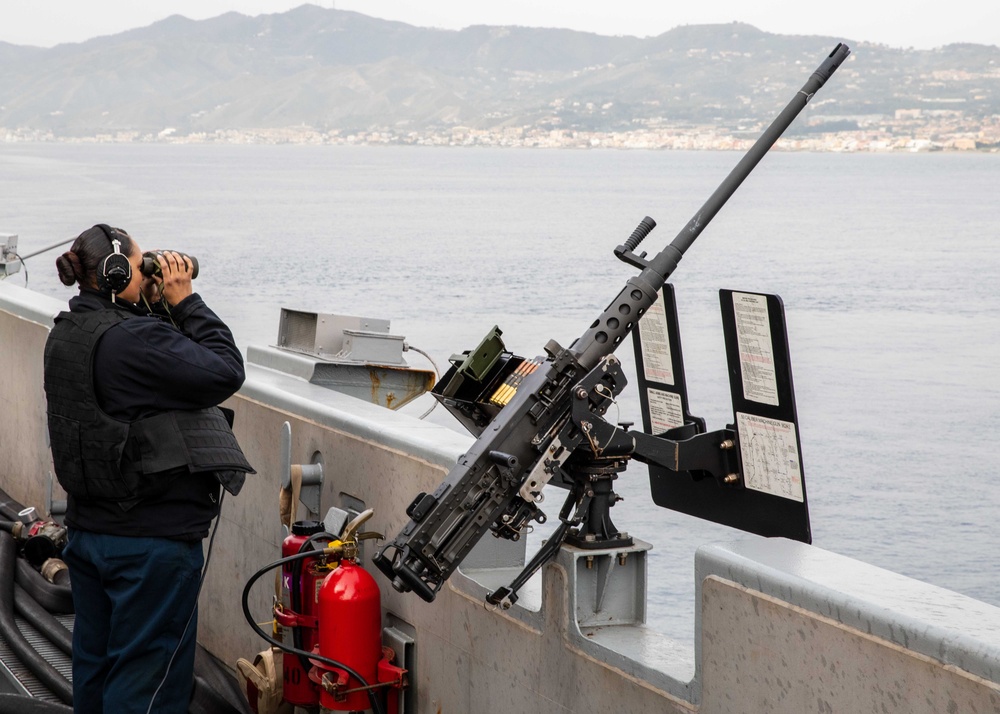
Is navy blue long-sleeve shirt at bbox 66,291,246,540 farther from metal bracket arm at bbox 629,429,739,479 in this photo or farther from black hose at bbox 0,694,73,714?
metal bracket arm at bbox 629,429,739,479

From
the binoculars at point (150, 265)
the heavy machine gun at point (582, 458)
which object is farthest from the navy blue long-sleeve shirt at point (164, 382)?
the heavy machine gun at point (582, 458)

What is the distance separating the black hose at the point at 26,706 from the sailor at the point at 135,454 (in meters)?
0.41

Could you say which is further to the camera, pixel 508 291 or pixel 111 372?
pixel 508 291

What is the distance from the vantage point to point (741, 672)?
8.54 feet

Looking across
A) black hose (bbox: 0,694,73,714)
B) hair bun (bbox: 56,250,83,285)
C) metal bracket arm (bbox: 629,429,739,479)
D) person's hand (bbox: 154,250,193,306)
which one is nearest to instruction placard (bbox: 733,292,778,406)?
metal bracket arm (bbox: 629,429,739,479)

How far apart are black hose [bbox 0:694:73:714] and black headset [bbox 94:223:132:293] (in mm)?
1377

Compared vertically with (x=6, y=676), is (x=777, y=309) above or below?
above

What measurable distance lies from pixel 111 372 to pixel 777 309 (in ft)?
5.55

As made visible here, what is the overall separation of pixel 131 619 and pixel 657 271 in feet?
5.53

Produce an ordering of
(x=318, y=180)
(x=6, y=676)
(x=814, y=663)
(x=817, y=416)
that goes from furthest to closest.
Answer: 1. (x=318, y=180)
2. (x=817, y=416)
3. (x=6, y=676)
4. (x=814, y=663)

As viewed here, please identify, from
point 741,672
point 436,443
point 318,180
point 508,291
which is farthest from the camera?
point 318,180

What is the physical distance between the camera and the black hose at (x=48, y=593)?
5.39m

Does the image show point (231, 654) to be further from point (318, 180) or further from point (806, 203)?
point (318, 180)

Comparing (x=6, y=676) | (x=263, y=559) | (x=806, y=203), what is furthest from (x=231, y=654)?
(x=806, y=203)
